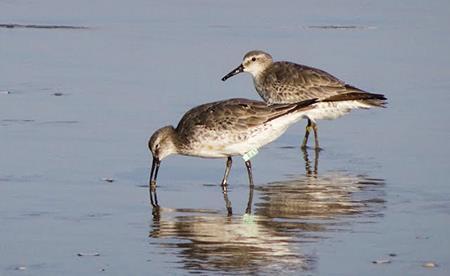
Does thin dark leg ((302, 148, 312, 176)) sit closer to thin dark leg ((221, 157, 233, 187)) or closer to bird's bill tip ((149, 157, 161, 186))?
thin dark leg ((221, 157, 233, 187))

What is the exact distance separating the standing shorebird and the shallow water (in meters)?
0.27

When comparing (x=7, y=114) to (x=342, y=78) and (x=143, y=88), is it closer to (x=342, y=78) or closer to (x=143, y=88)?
(x=143, y=88)

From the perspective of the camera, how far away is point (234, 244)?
31.8 ft

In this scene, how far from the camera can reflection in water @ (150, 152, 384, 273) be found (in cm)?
920

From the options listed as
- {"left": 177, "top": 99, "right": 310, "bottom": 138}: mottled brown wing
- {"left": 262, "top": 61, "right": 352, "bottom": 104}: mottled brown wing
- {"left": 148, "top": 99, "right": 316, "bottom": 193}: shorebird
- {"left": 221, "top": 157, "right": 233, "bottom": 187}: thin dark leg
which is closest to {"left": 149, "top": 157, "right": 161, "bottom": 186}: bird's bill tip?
{"left": 148, "top": 99, "right": 316, "bottom": 193}: shorebird

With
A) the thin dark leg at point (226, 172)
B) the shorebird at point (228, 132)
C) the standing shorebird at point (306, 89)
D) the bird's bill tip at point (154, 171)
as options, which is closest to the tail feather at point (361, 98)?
A: the standing shorebird at point (306, 89)

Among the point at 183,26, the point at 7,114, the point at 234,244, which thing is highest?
the point at 183,26

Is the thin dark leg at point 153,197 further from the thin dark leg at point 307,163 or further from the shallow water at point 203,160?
the thin dark leg at point 307,163

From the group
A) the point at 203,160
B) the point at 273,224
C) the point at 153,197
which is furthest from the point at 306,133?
the point at 273,224

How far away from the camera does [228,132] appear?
1202 centimetres

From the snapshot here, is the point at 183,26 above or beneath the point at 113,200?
above

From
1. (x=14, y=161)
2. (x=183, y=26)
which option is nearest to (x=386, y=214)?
(x=14, y=161)

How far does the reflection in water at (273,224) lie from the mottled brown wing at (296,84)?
233 centimetres

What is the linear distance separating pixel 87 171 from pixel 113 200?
3.35 ft
